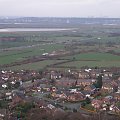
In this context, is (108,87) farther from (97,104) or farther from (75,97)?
(97,104)

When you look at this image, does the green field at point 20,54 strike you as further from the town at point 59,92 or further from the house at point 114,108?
the house at point 114,108

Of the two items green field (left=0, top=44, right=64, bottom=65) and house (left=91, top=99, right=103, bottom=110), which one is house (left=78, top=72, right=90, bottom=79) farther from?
green field (left=0, top=44, right=64, bottom=65)

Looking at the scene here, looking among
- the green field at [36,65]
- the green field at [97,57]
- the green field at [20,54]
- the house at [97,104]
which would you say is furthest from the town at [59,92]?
the green field at [20,54]

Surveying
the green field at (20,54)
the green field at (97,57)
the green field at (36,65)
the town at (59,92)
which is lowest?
the green field at (20,54)

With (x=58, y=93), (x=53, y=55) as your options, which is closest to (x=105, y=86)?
(x=58, y=93)

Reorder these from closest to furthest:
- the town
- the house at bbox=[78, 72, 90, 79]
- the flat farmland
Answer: the town, the house at bbox=[78, 72, 90, 79], the flat farmland

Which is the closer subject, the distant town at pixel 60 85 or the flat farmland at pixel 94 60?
the distant town at pixel 60 85

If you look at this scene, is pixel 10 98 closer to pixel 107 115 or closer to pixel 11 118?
pixel 11 118

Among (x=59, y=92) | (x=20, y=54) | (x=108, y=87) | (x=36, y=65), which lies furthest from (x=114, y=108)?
(x=20, y=54)

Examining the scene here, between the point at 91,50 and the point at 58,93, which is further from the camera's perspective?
the point at 91,50

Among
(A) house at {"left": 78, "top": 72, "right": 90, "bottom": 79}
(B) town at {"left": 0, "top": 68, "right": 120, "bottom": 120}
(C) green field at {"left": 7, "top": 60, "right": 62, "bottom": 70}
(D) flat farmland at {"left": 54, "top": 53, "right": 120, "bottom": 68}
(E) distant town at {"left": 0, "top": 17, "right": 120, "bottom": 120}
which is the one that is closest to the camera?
Answer: (E) distant town at {"left": 0, "top": 17, "right": 120, "bottom": 120}

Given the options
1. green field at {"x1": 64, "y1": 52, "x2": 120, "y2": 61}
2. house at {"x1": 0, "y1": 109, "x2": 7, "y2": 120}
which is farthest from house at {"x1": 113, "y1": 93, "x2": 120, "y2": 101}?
green field at {"x1": 64, "y1": 52, "x2": 120, "y2": 61}
